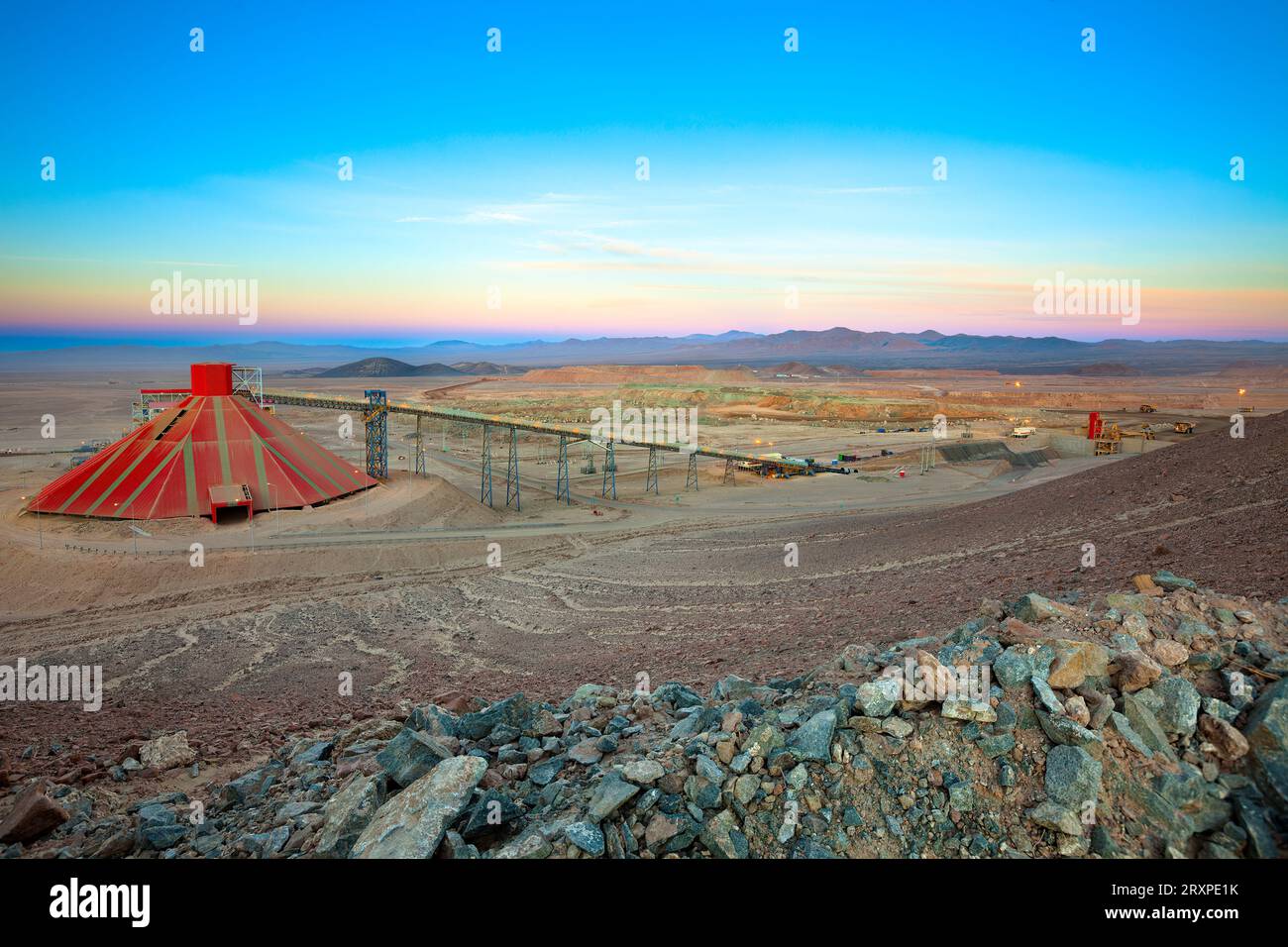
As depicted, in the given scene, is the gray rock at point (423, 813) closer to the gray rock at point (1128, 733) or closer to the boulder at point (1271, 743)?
the gray rock at point (1128, 733)

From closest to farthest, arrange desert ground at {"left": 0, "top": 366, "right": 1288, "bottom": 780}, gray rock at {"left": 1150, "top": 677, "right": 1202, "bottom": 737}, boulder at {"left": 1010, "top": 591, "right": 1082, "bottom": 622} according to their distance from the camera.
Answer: gray rock at {"left": 1150, "top": 677, "right": 1202, "bottom": 737} → boulder at {"left": 1010, "top": 591, "right": 1082, "bottom": 622} → desert ground at {"left": 0, "top": 366, "right": 1288, "bottom": 780}

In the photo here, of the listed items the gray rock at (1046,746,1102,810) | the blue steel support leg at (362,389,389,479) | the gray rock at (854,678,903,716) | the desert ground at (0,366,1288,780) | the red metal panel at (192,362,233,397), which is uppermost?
the red metal panel at (192,362,233,397)

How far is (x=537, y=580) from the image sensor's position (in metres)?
28.5

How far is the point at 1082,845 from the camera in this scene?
655 cm

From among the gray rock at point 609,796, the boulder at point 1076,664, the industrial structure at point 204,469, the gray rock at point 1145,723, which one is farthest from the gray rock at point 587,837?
the industrial structure at point 204,469

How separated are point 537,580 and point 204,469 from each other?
19066 millimetres

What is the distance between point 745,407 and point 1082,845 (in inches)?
4490

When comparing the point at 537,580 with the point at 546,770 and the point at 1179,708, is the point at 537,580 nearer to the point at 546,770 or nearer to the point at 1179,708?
the point at 546,770

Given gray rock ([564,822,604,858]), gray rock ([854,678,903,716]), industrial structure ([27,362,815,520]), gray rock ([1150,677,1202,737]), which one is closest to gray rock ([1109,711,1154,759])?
gray rock ([1150,677,1202,737])

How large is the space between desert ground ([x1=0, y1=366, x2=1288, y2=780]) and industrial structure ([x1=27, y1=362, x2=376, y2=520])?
1.47 m

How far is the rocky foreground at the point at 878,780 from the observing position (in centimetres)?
677

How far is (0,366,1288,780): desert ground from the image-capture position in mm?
15641

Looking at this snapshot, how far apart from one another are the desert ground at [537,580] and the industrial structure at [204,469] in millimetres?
1469

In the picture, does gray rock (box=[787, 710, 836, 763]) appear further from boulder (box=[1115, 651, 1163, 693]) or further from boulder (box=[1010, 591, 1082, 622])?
boulder (box=[1010, 591, 1082, 622])
